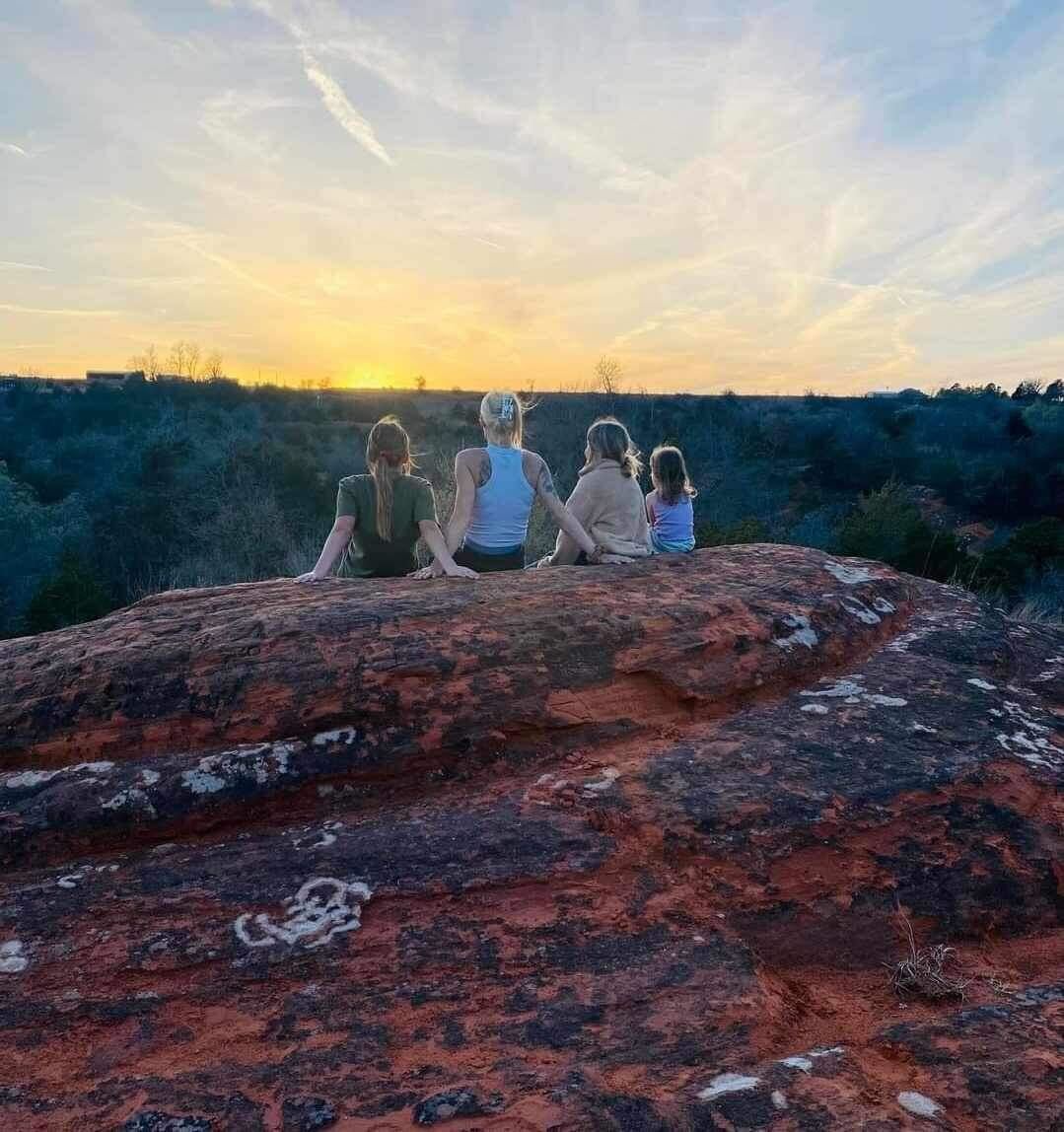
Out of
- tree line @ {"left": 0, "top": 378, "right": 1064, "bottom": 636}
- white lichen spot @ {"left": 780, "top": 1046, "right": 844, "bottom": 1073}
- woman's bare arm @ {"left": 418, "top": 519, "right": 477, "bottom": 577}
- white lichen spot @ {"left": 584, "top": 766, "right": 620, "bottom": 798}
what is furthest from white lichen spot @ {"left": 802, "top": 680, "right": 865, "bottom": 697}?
tree line @ {"left": 0, "top": 378, "right": 1064, "bottom": 636}

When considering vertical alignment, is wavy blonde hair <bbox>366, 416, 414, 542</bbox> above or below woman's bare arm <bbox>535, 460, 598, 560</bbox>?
above

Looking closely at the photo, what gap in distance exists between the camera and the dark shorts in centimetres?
526

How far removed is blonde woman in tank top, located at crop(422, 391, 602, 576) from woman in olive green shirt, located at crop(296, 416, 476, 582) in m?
0.19

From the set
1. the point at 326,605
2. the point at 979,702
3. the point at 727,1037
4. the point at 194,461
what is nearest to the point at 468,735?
the point at 326,605

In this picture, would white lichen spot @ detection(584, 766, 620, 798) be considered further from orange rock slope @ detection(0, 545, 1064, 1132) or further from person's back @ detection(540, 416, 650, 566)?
person's back @ detection(540, 416, 650, 566)

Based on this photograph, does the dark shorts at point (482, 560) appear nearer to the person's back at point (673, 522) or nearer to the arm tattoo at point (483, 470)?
the arm tattoo at point (483, 470)

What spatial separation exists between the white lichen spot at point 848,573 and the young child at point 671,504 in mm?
971

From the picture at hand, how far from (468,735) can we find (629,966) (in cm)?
115

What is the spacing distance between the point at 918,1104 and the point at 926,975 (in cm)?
63

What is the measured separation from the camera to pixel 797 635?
4078mm

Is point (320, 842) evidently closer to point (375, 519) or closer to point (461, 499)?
point (375, 519)

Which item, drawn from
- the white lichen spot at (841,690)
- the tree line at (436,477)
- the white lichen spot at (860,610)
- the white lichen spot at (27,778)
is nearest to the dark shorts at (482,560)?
the white lichen spot at (860,610)

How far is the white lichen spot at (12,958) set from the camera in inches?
99.4

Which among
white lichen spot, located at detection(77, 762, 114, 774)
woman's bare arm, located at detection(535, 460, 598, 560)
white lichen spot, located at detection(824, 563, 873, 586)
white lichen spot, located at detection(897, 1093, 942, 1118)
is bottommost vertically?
white lichen spot, located at detection(897, 1093, 942, 1118)
